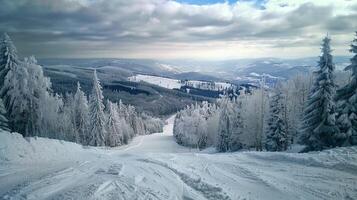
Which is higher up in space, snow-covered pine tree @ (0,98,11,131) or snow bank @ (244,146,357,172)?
snow-covered pine tree @ (0,98,11,131)

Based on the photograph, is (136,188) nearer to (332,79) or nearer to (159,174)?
(159,174)

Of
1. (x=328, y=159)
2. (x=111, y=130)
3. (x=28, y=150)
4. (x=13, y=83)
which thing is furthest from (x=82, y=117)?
(x=328, y=159)

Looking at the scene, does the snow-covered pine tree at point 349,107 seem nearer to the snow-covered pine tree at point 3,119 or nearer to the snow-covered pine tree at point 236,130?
the snow-covered pine tree at point 236,130

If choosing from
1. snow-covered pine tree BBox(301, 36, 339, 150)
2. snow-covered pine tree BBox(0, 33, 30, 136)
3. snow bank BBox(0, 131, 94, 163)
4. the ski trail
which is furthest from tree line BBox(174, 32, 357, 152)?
snow-covered pine tree BBox(0, 33, 30, 136)

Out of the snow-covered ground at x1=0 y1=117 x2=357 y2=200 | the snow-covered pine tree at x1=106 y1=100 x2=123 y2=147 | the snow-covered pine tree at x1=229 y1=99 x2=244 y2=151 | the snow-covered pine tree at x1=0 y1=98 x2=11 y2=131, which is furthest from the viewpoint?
the snow-covered pine tree at x1=106 y1=100 x2=123 y2=147

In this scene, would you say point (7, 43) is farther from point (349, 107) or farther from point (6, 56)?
point (349, 107)

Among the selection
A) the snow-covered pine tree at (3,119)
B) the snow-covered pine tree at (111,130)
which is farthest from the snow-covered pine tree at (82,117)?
the snow-covered pine tree at (3,119)

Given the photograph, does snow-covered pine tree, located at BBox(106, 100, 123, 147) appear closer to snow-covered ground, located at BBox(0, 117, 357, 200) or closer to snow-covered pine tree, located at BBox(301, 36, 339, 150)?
snow-covered pine tree, located at BBox(301, 36, 339, 150)
